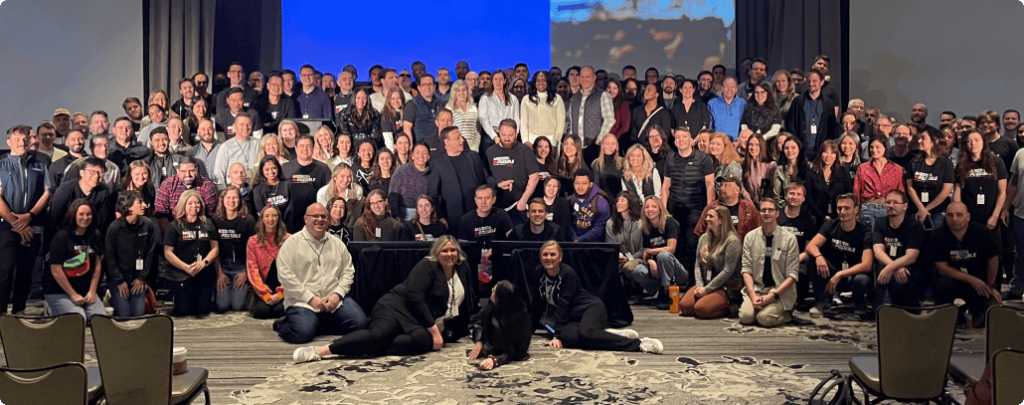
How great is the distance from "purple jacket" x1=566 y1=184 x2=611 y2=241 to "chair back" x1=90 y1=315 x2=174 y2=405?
451 cm

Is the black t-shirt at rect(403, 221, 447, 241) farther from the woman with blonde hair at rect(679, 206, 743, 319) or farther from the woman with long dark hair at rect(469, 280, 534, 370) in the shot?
the woman with blonde hair at rect(679, 206, 743, 319)

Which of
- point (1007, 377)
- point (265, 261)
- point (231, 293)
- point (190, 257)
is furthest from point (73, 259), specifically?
point (1007, 377)

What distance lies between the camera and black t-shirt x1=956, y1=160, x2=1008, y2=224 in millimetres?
7848

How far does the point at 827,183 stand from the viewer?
8031mm

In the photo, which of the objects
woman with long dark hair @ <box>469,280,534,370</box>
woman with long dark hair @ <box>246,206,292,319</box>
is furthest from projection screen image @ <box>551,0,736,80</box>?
woman with long dark hair @ <box>469,280,534,370</box>

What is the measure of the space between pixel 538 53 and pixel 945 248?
6683 mm

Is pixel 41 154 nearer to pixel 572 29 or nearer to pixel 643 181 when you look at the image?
pixel 643 181

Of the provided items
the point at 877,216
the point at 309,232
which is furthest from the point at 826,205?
the point at 309,232

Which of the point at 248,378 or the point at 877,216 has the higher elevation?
the point at 877,216

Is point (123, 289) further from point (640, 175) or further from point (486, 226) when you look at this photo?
point (640, 175)

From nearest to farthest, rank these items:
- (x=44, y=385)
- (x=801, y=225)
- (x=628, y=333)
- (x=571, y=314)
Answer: (x=44, y=385), (x=628, y=333), (x=571, y=314), (x=801, y=225)

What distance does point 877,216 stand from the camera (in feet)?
25.9

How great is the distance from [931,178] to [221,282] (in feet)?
20.4

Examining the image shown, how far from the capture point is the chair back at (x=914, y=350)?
404 cm
